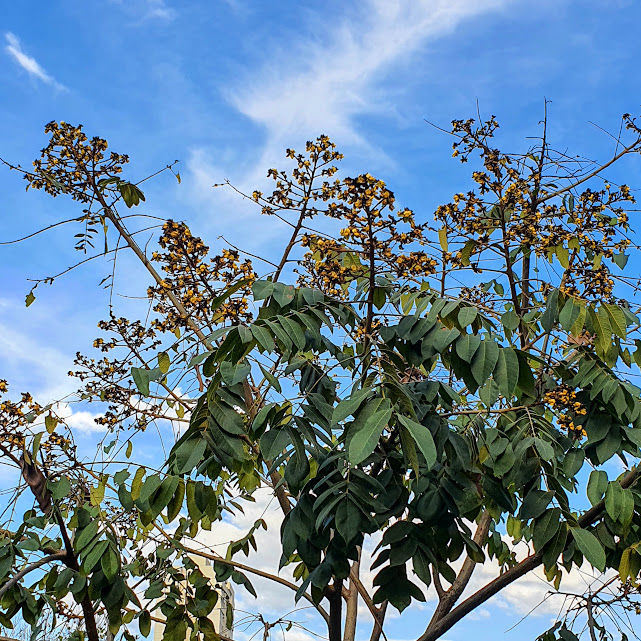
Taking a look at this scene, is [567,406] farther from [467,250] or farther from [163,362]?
[163,362]

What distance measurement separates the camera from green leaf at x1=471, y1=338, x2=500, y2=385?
1579 mm

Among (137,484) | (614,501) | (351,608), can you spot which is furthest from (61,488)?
(614,501)

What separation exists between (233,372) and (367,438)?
417 mm

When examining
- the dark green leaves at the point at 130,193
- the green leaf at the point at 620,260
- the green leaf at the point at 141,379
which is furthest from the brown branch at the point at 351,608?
the dark green leaves at the point at 130,193

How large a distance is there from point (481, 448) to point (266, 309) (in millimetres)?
803

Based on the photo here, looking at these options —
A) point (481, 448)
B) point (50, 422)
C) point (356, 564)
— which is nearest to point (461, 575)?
point (356, 564)

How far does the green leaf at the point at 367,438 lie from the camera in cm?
117

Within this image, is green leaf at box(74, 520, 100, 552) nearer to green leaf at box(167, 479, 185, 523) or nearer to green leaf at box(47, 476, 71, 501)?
green leaf at box(47, 476, 71, 501)

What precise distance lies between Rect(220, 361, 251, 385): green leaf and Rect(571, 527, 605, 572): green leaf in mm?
899

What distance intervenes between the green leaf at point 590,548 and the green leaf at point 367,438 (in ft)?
2.53

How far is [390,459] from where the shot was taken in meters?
1.90

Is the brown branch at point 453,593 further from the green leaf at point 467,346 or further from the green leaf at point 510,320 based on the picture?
the green leaf at point 467,346

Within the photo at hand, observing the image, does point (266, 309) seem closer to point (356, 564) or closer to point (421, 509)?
point (421, 509)

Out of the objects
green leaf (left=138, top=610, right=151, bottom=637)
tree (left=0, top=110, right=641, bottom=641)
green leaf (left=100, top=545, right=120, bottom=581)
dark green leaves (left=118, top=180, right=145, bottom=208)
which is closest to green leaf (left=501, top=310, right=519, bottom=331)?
tree (left=0, top=110, right=641, bottom=641)
